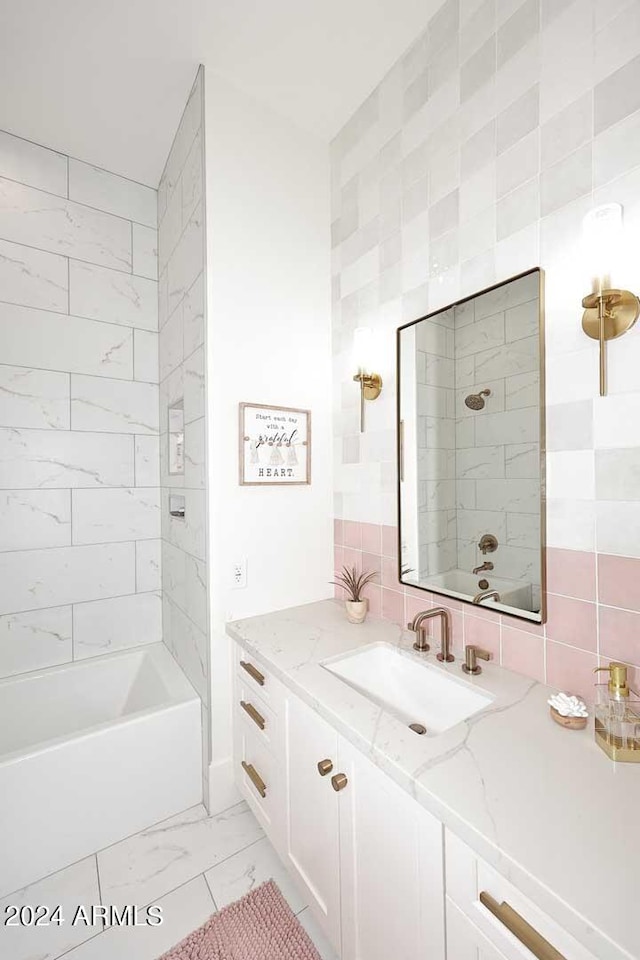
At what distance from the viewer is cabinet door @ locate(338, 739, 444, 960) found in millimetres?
822

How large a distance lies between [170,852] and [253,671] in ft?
2.51


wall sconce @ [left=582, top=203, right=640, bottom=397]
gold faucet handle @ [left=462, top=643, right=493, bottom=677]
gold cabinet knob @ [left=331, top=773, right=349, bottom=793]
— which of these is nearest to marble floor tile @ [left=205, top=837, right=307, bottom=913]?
gold cabinet knob @ [left=331, top=773, right=349, bottom=793]

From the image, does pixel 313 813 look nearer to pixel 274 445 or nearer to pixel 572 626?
pixel 572 626

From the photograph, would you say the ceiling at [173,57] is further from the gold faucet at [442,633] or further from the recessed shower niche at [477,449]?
the gold faucet at [442,633]

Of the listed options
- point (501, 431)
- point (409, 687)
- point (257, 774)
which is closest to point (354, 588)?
point (409, 687)

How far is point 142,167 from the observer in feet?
7.46

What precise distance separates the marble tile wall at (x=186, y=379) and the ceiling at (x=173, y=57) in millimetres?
143

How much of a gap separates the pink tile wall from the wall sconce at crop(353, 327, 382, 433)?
875mm

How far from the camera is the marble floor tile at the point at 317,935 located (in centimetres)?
122

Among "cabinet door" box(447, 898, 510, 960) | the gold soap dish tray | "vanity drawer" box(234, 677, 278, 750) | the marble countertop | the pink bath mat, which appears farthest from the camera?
"vanity drawer" box(234, 677, 278, 750)

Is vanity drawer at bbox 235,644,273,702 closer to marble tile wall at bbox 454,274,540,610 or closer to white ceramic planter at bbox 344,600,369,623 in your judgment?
white ceramic planter at bbox 344,600,369,623

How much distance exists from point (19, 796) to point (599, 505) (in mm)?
2053

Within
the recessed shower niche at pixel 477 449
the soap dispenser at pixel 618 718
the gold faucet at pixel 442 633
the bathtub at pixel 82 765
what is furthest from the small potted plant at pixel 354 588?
the soap dispenser at pixel 618 718

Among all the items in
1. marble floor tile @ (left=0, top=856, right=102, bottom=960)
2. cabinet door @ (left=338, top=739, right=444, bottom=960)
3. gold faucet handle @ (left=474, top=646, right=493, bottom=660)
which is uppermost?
gold faucet handle @ (left=474, top=646, right=493, bottom=660)
